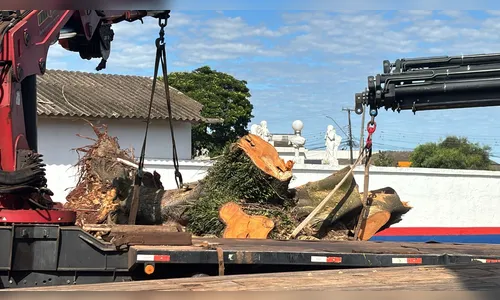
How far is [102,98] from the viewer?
65.3 feet

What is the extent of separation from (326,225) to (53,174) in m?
9.42

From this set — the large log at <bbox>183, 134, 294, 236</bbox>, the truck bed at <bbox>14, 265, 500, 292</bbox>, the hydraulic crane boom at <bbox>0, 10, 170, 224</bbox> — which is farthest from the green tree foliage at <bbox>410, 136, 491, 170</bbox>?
the truck bed at <bbox>14, 265, 500, 292</bbox>

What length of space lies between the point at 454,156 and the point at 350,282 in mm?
34574

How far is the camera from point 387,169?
15.8 meters

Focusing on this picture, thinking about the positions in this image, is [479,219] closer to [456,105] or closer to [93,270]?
[456,105]

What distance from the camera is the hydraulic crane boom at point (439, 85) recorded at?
6113mm

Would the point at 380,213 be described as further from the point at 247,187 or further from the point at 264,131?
the point at 264,131

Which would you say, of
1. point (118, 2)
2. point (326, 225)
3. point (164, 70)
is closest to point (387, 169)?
point (326, 225)

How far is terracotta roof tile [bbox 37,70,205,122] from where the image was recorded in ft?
58.6

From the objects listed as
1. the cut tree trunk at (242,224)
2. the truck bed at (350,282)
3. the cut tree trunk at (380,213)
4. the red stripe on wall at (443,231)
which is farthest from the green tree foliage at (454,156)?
the truck bed at (350,282)

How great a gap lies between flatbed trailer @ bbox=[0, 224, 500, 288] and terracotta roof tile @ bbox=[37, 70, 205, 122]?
39.1 ft

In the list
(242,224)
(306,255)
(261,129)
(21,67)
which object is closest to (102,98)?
(261,129)

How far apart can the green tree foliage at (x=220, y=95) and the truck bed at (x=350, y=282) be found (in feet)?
99.0

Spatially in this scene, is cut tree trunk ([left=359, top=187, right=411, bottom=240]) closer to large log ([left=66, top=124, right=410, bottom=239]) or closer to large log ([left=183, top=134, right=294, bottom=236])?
large log ([left=66, top=124, right=410, bottom=239])
